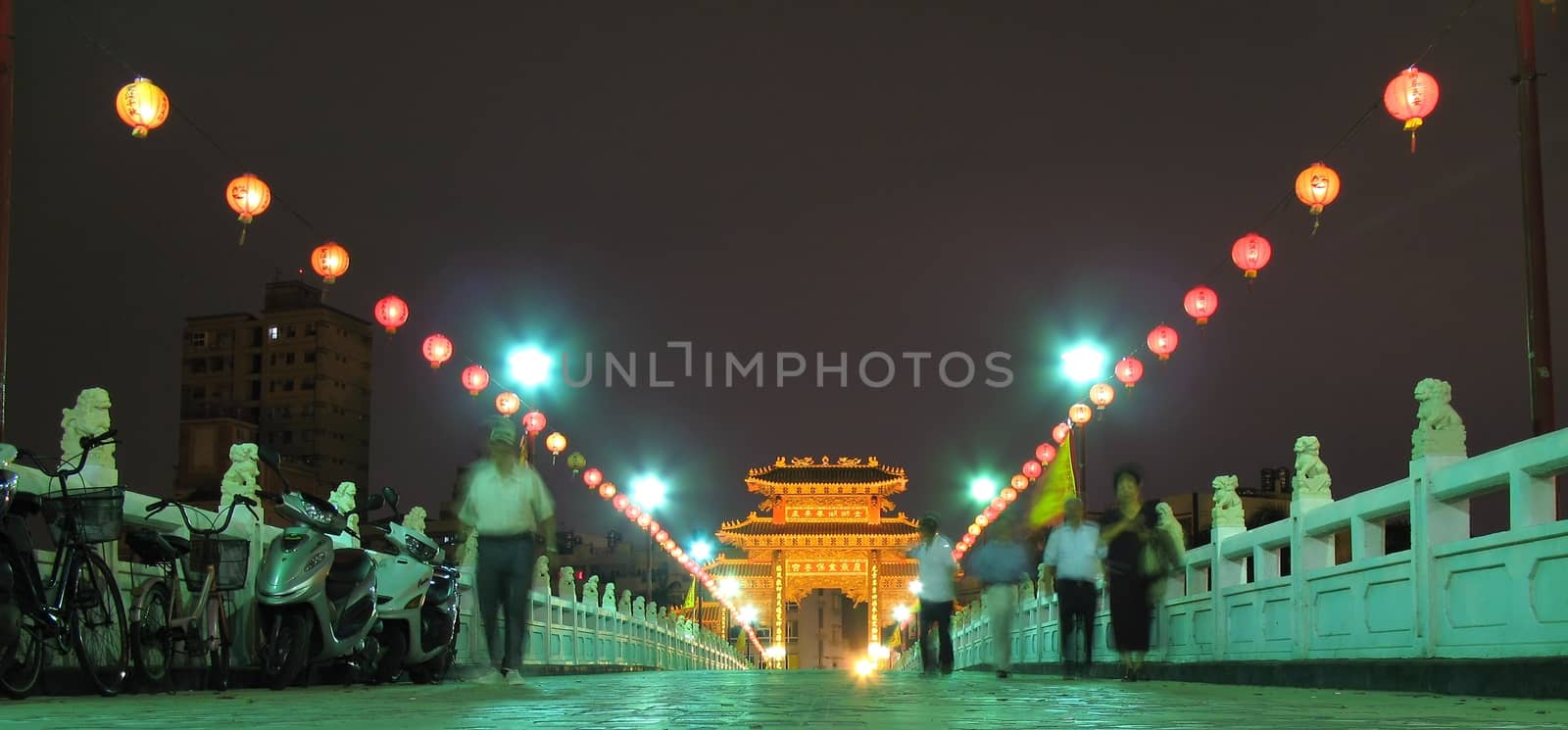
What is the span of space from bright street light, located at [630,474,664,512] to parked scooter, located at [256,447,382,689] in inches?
1073

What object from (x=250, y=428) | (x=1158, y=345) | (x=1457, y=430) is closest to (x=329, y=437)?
(x=250, y=428)

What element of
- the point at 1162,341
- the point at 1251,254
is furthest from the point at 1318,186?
the point at 1162,341

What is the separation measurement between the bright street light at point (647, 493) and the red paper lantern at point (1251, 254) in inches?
860

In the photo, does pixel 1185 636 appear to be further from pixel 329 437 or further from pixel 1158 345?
pixel 329 437

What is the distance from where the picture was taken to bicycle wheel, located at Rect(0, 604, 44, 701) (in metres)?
6.84

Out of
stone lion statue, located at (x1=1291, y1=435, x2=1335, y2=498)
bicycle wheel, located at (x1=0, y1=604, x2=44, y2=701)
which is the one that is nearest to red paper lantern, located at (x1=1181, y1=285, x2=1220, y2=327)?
stone lion statue, located at (x1=1291, y1=435, x2=1335, y2=498)

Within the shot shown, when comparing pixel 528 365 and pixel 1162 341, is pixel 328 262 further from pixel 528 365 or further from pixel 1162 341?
pixel 1162 341

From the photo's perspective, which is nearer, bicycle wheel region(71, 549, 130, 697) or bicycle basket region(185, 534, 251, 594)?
bicycle wheel region(71, 549, 130, 697)

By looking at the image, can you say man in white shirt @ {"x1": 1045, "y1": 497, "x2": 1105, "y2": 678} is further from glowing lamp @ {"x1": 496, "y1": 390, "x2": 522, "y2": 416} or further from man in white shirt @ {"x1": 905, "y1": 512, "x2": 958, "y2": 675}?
glowing lamp @ {"x1": 496, "y1": 390, "x2": 522, "y2": 416}

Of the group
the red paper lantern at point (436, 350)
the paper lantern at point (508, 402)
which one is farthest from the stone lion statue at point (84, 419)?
the paper lantern at point (508, 402)

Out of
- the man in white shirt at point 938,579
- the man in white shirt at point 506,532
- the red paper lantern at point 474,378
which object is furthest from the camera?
the red paper lantern at point 474,378

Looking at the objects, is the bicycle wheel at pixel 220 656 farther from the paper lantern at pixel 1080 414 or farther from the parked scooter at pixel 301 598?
the paper lantern at pixel 1080 414

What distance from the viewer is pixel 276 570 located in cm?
841

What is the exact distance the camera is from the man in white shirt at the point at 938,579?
13711 mm
